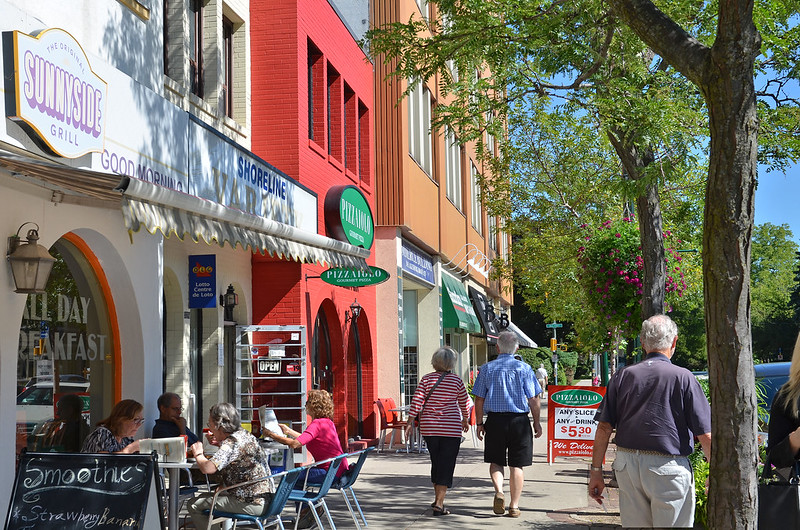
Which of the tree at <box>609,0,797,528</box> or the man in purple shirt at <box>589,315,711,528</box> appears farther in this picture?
the man in purple shirt at <box>589,315,711,528</box>

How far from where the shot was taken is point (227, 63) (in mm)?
13508

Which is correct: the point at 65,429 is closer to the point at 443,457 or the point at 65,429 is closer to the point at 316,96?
the point at 443,457

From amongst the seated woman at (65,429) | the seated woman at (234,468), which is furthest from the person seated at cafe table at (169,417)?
the seated woman at (234,468)

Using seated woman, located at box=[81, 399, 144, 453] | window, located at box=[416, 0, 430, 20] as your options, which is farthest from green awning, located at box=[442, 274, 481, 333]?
seated woman, located at box=[81, 399, 144, 453]

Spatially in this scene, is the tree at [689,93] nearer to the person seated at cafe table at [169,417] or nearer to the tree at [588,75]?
the tree at [588,75]

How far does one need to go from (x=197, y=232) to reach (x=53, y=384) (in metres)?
2.19

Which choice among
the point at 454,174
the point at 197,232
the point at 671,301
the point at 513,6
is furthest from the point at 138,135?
the point at 454,174

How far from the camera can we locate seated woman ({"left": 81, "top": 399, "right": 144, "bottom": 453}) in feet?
23.7

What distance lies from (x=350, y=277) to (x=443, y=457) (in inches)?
210

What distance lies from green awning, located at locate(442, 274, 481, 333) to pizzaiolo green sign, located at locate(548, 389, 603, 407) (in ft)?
39.7

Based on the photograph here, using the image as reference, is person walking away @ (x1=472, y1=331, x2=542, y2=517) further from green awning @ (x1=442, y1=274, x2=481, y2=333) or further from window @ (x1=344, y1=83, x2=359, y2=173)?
green awning @ (x1=442, y1=274, x2=481, y2=333)

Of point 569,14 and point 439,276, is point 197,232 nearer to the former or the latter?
point 569,14

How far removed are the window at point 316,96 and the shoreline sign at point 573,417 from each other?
6.07 metres

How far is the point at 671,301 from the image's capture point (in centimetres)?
1431
